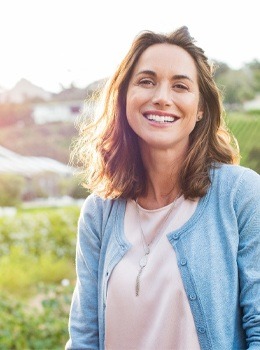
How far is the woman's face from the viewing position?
6.22ft

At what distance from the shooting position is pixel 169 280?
1.81 meters

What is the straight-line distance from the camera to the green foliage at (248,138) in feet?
15.4

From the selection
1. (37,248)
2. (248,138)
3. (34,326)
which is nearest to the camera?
(34,326)

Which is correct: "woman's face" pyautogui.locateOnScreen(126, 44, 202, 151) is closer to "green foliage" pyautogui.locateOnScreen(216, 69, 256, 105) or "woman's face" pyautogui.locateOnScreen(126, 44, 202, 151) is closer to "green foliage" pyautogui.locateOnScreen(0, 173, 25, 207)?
"green foliage" pyautogui.locateOnScreen(216, 69, 256, 105)

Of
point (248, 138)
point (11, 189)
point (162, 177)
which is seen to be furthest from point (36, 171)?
point (162, 177)

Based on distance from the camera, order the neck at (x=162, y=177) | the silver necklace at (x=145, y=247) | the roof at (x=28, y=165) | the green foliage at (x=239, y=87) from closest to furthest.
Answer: the silver necklace at (x=145, y=247)
the neck at (x=162, y=177)
the green foliage at (x=239, y=87)
the roof at (x=28, y=165)

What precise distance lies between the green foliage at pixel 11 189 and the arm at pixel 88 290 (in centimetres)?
590

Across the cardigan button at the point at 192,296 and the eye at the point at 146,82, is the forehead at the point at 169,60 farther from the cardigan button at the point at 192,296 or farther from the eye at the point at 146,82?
the cardigan button at the point at 192,296

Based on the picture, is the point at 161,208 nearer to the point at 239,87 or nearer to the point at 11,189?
the point at 239,87

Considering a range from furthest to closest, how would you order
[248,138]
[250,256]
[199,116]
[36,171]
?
[36,171]
[248,138]
[199,116]
[250,256]

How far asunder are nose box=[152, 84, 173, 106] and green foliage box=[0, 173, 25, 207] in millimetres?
6105

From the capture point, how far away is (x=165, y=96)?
1.88 meters

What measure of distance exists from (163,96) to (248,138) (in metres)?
2.92

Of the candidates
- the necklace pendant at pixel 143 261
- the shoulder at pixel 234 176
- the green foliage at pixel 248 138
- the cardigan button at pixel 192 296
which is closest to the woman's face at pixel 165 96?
the shoulder at pixel 234 176
